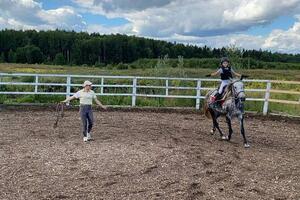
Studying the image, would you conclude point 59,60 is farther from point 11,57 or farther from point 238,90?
point 238,90

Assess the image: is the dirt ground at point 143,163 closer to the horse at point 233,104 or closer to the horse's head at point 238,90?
the horse at point 233,104

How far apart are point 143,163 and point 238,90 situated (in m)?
3.72

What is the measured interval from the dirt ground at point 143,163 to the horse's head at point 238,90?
116 centimetres

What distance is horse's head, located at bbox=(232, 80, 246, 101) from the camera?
1108 cm

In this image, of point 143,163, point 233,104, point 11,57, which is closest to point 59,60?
point 11,57

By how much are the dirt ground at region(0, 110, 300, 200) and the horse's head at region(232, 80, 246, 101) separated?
1162mm

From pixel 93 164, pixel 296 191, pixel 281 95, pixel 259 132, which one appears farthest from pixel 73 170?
pixel 281 95

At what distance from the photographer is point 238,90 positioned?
1113cm

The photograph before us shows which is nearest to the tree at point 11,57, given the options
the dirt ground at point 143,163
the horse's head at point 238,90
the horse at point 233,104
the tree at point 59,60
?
the tree at point 59,60

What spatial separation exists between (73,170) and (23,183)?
40.3 inches

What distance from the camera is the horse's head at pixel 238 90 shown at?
36.3 feet

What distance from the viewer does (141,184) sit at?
7.25 metres

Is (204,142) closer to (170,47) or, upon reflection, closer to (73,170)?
(73,170)

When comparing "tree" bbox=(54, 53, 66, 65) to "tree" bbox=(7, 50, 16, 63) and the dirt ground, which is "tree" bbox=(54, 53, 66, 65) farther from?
the dirt ground
